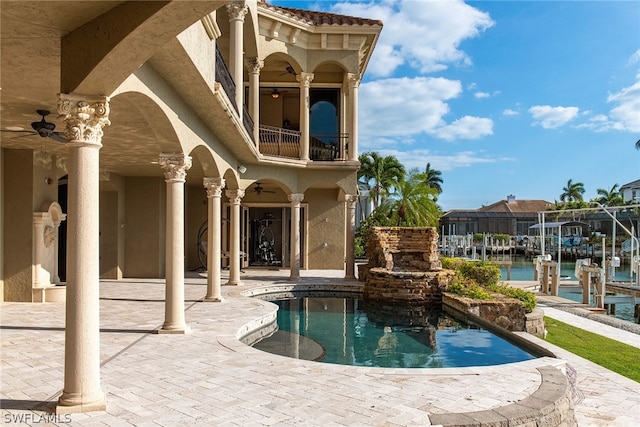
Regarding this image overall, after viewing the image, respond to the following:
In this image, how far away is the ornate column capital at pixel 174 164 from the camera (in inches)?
328

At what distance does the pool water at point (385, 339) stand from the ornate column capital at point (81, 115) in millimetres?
5337

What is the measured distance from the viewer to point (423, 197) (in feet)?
79.0

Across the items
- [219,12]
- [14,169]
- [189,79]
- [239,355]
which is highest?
[219,12]

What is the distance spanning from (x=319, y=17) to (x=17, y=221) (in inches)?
492

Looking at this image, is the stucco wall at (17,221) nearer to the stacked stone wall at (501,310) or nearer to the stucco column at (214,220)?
the stucco column at (214,220)

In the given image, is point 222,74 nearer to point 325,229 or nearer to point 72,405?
point 72,405

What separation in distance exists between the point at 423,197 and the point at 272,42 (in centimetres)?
1131

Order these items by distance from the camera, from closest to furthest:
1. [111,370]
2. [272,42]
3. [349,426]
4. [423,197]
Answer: [349,426] < [111,370] < [272,42] < [423,197]

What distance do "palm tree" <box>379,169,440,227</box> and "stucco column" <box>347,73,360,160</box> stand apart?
666 centimetres

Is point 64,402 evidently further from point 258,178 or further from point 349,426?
point 258,178

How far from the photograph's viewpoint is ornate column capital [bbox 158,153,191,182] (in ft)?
27.3

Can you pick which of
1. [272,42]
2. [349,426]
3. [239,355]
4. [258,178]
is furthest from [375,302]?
[349,426]

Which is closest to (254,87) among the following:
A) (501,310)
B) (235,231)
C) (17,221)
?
(235,231)

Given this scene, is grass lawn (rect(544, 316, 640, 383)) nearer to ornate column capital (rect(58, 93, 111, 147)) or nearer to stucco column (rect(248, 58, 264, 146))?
ornate column capital (rect(58, 93, 111, 147))
